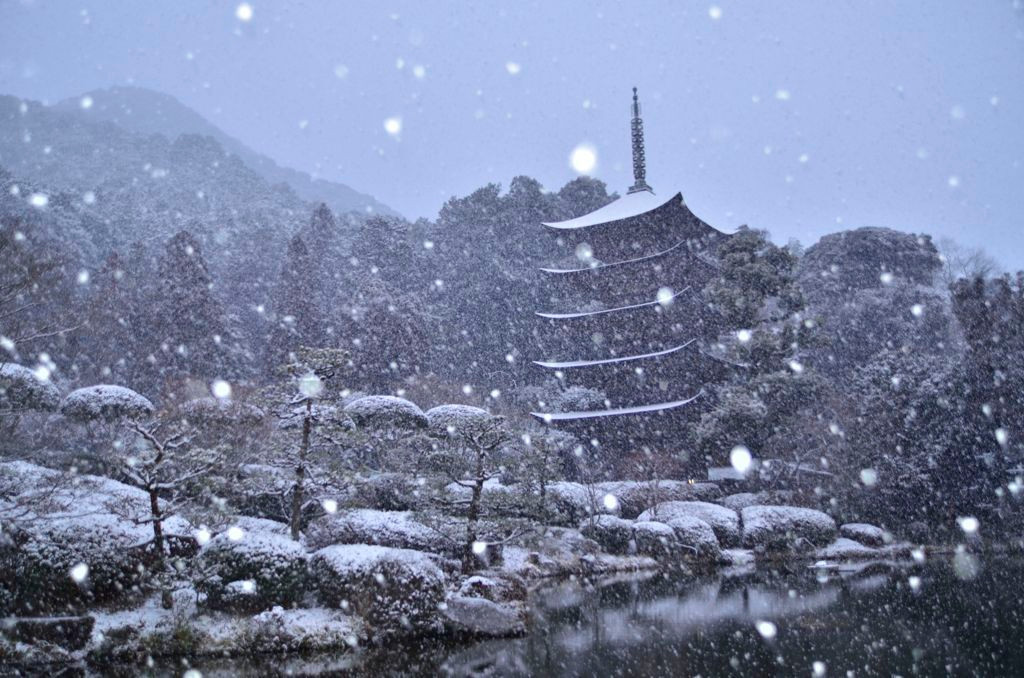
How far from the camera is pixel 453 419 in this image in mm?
14250

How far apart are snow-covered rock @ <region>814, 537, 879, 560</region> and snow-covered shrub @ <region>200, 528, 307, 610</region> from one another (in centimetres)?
1224

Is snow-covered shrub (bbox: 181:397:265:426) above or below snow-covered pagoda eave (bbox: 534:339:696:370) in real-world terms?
below

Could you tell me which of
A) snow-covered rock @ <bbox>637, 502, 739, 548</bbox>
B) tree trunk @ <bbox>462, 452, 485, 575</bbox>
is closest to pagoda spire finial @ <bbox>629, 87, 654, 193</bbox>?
snow-covered rock @ <bbox>637, 502, 739, 548</bbox>

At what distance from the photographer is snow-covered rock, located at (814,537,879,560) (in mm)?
15219

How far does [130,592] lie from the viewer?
8.66 metres

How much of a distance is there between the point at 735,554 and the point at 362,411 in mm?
9670

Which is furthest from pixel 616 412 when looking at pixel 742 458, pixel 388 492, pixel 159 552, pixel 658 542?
pixel 159 552

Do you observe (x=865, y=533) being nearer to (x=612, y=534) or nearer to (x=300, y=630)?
(x=612, y=534)

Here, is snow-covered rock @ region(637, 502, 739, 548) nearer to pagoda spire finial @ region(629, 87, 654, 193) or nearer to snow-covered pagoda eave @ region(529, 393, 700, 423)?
snow-covered pagoda eave @ region(529, 393, 700, 423)

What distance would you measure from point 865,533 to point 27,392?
19580 millimetres

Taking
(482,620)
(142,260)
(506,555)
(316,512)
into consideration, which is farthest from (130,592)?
(142,260)

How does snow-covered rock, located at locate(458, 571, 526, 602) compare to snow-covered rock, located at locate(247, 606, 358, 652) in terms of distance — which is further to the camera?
snow-covered rock, located at locate(458, 571, 526, 602)

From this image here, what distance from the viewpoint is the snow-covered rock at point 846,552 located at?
49.9 feet

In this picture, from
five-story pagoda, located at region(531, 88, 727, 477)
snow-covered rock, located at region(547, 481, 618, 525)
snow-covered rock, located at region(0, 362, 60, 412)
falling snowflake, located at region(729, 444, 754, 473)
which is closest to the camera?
snow-covered rock, located at region(0, 362, 60, 412)
